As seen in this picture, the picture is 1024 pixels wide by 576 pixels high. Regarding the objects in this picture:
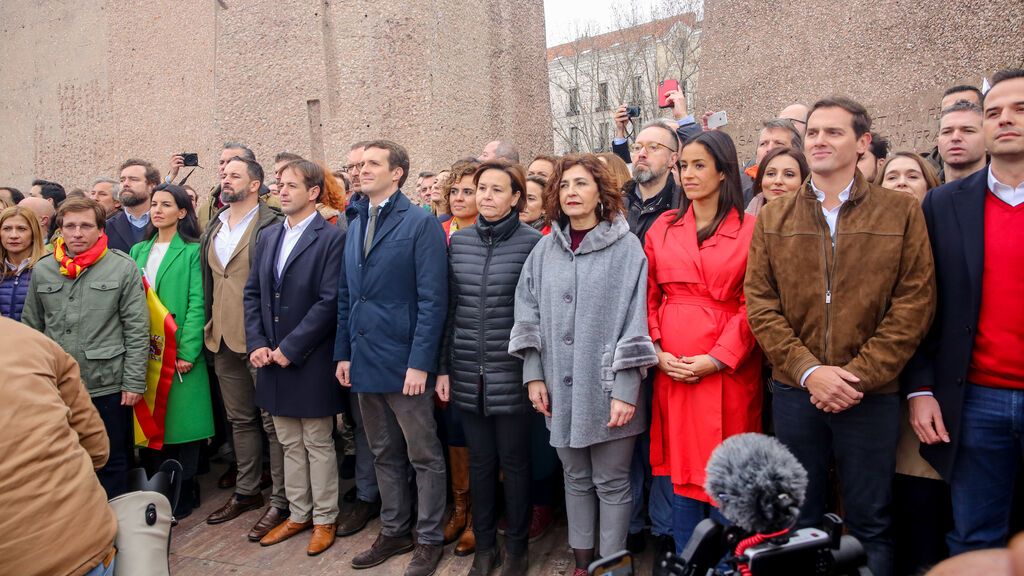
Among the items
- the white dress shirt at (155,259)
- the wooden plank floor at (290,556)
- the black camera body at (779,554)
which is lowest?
the wooden plank floor at (290,556)

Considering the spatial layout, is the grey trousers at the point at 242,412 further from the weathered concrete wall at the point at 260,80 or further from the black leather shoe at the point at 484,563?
the weathered concrete wall at the point at 260,80

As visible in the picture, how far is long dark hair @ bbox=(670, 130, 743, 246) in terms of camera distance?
2975 millimetres

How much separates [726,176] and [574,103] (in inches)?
962

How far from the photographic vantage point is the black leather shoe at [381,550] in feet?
11.9

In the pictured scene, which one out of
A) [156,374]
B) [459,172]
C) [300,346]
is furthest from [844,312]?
[156,374]

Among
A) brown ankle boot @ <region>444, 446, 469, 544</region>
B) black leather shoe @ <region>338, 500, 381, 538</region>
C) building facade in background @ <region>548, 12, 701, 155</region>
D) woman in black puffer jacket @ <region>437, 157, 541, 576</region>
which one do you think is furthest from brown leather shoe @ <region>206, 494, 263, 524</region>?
building facade in background @ <region>548, 12, 701, 155</region>

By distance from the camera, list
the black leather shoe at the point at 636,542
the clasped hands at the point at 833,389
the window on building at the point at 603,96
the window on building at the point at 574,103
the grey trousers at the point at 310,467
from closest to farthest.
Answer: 1. the clasped hands at the point at 833,389
2. the black leather shoe at the point at 636,542
3. the grey trousers at the point at 310,467
4. the window on building at the point at 603,96
5. the window on building at the point at 574,103

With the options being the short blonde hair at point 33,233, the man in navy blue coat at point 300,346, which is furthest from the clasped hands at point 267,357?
the short blonde hair at point 33,233

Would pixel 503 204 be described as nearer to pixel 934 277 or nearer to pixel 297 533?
pixel 934 277

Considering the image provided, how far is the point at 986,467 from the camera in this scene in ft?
7.69

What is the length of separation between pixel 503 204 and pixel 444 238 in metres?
0.39

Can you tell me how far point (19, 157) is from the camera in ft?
51.7

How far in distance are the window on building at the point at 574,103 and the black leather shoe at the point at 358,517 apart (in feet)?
75.5

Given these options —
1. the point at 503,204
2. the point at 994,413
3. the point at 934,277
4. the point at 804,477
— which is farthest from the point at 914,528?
the point at 503,204
